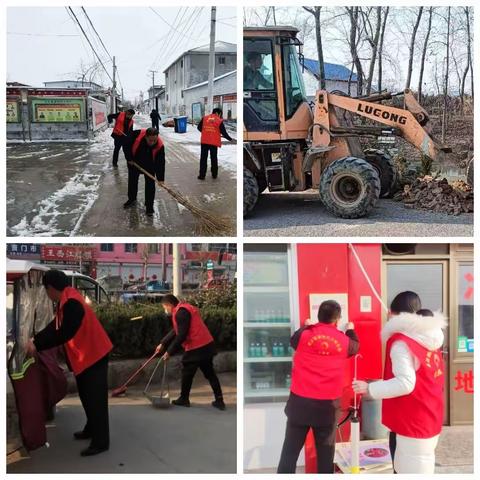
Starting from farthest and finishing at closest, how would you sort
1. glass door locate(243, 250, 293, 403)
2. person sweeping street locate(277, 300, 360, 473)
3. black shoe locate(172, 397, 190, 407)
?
black shoe locate(172, 397, 190, 407), glass door locate(243, 250, 293, 403), person sweeping street locate(277, 300, 360, 473)

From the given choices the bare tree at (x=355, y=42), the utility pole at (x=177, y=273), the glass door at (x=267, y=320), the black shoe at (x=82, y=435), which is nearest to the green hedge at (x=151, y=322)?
the utility pole at (x=177, y=273)

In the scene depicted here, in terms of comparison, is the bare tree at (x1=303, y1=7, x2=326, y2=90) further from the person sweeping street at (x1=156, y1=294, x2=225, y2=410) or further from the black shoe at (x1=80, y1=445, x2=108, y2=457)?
the black shoe at (x1=80, y1=445, x2=108, y2=457)

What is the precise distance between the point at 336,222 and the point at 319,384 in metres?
1.61

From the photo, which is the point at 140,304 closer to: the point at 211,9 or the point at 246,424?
the point at 246,424

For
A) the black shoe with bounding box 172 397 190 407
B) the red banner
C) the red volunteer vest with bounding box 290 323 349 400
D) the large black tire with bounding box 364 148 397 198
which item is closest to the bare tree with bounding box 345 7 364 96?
the large black tire with bounding box 364 148 397 198

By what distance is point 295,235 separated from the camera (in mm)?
4375

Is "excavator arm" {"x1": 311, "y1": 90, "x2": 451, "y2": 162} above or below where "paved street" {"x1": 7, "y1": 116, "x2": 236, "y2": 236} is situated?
above

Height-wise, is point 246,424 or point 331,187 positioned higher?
point 331,187

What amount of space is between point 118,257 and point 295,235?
1541mm

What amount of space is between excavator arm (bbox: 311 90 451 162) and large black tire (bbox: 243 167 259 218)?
2.63 feet

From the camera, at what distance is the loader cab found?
197 inches

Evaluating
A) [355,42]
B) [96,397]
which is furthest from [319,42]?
[96,397]

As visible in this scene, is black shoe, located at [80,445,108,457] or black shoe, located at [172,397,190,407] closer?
black shoe, located at [80,445,108,457]
